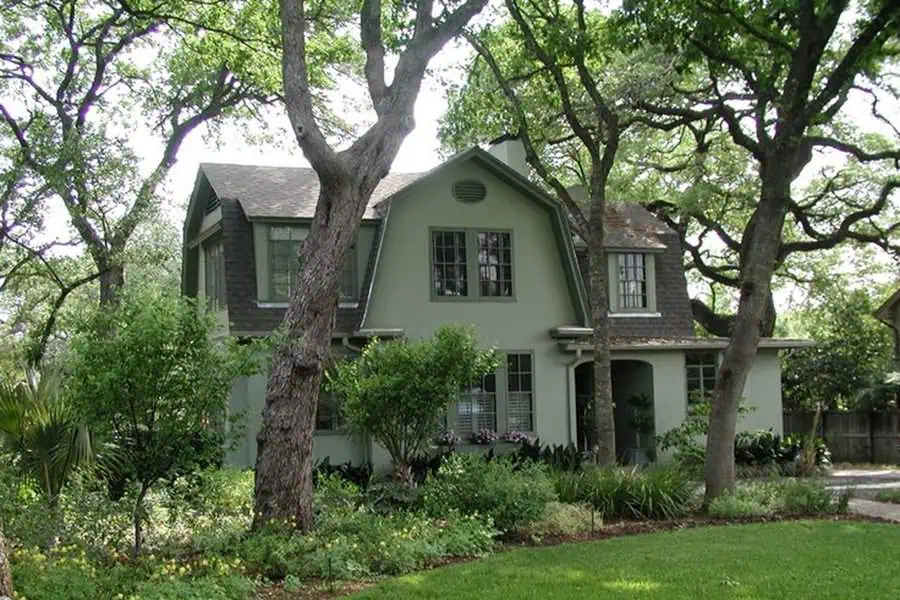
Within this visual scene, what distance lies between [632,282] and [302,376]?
510 inches

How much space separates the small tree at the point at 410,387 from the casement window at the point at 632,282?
25.7 feet

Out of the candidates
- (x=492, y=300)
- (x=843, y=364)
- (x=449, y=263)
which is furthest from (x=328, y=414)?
(x=843, y=364)

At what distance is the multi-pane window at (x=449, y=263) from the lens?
20.1 metres

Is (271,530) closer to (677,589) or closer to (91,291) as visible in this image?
(677,589)

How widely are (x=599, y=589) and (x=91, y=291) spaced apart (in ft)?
135

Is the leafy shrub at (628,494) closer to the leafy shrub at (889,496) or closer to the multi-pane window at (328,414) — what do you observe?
the leafy shrub at (889,496)

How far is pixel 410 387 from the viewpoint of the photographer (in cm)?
1466

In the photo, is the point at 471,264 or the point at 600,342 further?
the point at 471,264

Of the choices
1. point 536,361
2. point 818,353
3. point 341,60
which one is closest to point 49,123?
point 341,60

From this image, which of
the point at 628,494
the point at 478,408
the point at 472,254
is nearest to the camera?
the point at 628,494

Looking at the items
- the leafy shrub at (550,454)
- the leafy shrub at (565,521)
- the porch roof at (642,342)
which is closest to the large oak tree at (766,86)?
the leafy shrub at (565,521)

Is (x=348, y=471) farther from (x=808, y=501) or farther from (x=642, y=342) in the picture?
(x=808, y=501)

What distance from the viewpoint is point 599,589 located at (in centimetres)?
845

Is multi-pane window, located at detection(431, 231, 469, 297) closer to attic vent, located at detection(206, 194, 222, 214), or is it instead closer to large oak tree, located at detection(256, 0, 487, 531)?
attic vent, located at detection(206, 194, 222, 214)
